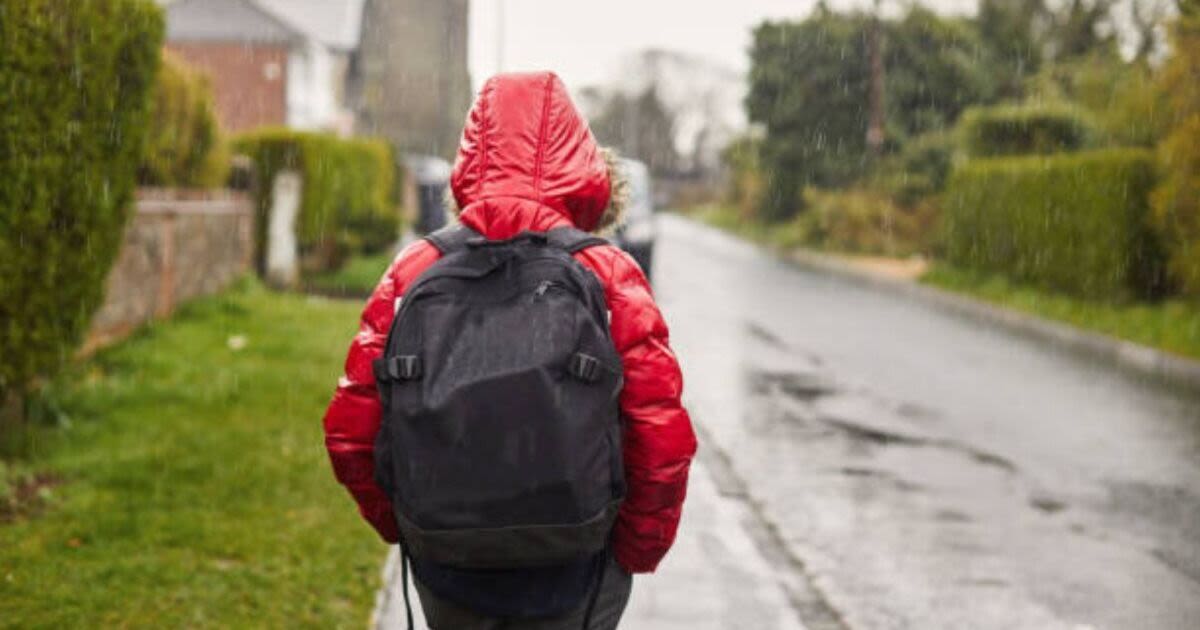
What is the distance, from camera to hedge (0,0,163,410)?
6117 mm

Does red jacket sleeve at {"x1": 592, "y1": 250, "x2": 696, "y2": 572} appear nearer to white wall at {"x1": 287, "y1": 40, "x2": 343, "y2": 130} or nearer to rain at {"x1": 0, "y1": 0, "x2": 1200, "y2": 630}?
rain at {"x1": 0, "y1": 0, "x2": 1200, "y2": 630}

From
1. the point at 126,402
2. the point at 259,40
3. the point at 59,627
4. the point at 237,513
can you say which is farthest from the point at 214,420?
the point at 259,40

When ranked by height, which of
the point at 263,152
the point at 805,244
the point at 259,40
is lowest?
the point at 805,244

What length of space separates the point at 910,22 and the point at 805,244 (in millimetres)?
7858

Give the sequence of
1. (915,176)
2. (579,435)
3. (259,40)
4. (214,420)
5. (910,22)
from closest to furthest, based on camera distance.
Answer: (579,435) < (214,420) < (915,176) < (910,22) < (259,40)

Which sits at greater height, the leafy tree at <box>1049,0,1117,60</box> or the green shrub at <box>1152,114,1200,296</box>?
the leafy tree at <box>1049,0,1117,60</box>

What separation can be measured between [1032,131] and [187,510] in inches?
833

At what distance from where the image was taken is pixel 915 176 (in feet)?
106

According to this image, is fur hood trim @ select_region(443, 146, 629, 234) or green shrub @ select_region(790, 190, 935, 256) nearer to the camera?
fur hood trim @ select_region(443, 146, 629, 234)

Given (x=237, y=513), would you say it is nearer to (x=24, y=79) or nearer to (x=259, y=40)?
(x=24, y=79)

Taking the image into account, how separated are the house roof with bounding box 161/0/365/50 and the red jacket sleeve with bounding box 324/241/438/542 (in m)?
45.2

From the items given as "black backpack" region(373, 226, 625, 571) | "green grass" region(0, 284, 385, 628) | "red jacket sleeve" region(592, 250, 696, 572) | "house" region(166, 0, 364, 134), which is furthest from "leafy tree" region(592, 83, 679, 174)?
"black backpack" region(373, 226, 625, 571)

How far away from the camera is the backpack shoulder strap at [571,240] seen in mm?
2535

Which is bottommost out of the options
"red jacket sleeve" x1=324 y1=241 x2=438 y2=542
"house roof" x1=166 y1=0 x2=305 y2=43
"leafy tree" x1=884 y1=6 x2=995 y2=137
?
"red jacket sleeve" x1=324 y1=241 x2=438 y2=542
